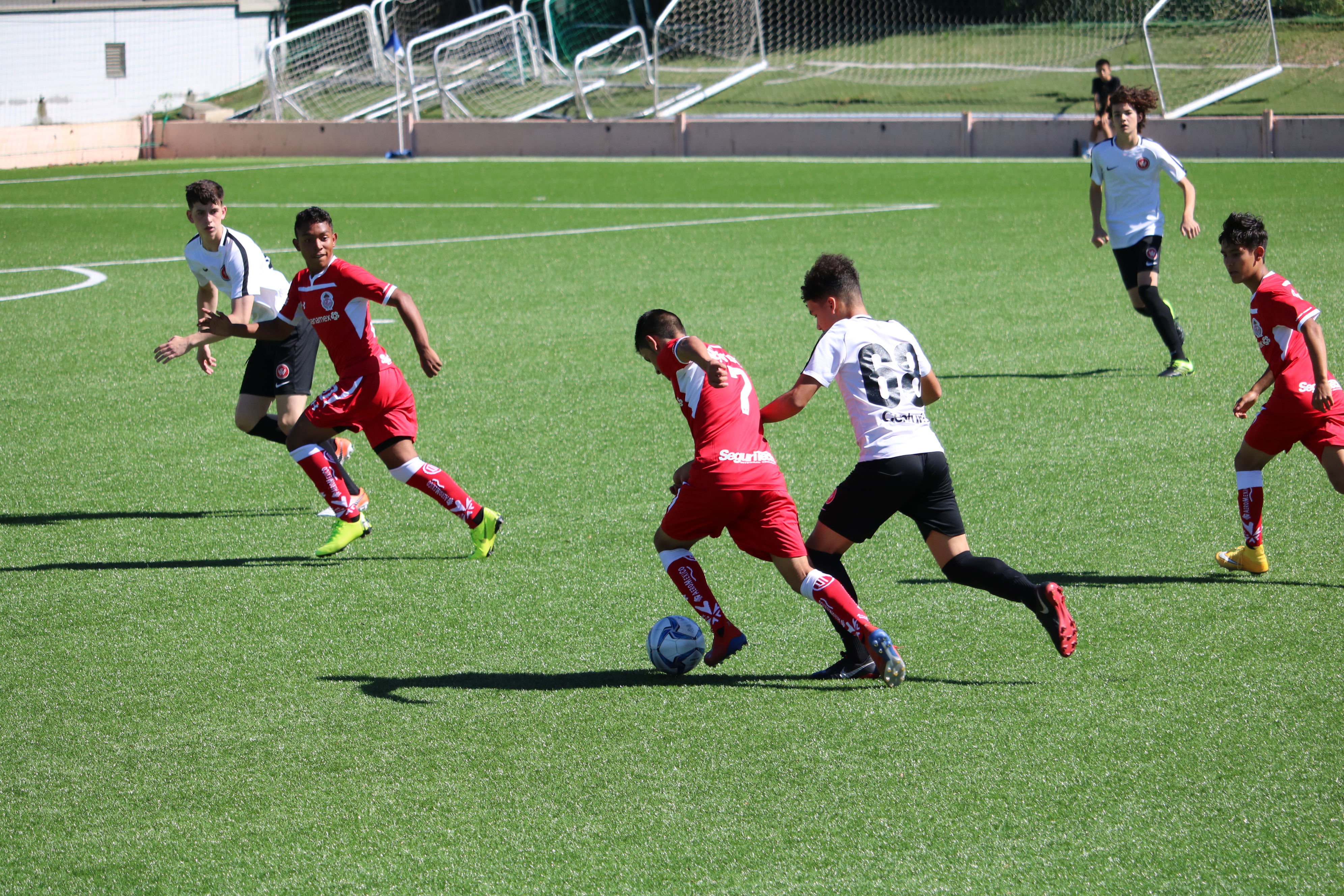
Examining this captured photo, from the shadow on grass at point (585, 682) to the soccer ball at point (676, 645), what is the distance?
64mm

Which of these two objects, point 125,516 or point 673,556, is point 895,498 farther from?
point 125,516

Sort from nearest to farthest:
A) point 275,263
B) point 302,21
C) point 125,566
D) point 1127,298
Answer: point 125,566 → point 1127,298 → point 275,263 → point 302,21

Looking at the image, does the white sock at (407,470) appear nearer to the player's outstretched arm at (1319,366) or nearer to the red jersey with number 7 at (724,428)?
the red jersey with number 7 at (724,428)

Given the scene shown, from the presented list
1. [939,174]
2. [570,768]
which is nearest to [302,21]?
[939,174]

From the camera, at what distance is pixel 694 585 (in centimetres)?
555

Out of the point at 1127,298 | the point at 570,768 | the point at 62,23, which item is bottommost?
the point at 570,768

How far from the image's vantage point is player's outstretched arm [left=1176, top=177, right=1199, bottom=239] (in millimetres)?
10633

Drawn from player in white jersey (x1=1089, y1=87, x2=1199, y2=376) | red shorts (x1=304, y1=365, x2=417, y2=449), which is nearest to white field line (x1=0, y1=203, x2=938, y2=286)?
player in white jersey (x1=1089, y1=87, x2=1199, y2=376)

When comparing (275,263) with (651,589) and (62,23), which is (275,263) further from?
(62,23)

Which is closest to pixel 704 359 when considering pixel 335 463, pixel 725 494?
pixel 725 494

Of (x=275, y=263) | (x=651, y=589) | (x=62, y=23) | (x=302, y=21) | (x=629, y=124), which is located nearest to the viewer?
(x=651, y=589)

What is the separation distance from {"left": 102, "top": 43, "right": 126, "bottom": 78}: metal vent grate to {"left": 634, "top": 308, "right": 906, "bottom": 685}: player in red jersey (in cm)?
4368

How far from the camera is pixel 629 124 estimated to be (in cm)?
3559

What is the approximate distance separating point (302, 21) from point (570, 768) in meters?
50.2
